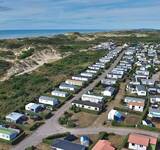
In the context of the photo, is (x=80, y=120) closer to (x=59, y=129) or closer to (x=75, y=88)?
(x=59, y=129)

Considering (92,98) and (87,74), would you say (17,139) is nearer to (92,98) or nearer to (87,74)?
(92,98)

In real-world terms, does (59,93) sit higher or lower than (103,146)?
higher

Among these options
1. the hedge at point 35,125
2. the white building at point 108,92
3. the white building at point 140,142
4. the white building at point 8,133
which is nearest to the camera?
the white building at point 140,142

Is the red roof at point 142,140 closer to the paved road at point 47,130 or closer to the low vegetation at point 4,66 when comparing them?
the paved road at point 47,130

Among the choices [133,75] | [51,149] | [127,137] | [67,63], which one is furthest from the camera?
[67,63]

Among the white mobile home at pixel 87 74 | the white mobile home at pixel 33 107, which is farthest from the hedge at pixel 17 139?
the white mobile home at pixel 87 74

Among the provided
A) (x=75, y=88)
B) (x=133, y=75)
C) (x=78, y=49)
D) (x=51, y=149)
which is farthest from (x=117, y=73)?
(x=78, y=49)

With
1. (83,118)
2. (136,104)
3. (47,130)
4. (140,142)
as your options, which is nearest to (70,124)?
(47,130)

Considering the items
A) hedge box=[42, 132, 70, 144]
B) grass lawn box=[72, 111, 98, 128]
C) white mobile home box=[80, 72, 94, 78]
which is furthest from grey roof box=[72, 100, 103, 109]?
white mobile home box=[80, 72, 94, 78]
